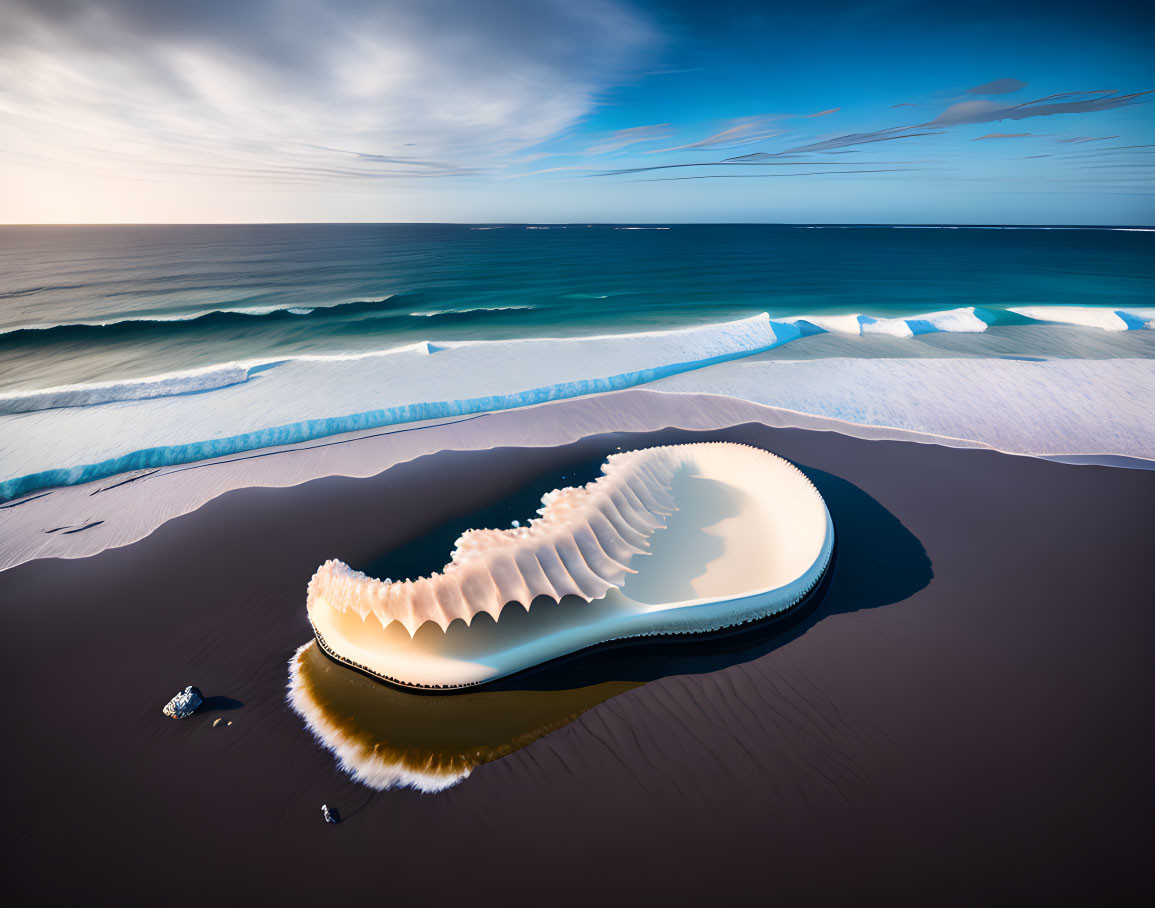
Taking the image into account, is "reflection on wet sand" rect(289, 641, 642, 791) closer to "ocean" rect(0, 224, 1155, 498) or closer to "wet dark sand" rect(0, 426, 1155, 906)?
"wet dark sand" rect(0, 426, 1155, 906)

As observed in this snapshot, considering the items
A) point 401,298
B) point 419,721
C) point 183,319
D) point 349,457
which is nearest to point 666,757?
point 419,721

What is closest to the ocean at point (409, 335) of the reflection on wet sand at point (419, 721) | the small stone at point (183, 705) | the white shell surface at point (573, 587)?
the white shell surface at point (573, 587)

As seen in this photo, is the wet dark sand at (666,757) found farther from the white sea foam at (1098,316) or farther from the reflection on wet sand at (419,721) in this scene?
the white sea foam at (1098,316)

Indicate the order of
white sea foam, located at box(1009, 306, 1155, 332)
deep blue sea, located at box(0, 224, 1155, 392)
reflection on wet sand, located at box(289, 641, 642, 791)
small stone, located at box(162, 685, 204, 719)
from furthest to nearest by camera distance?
white sea foam, located at box(1009, 306, 1155, 332) → deep blue sea, located at box(0, 224, 1155, 392) → small stone, located at box(162, 685, 204, 719) → reflection on wet sand, located at box(289, 641, 642, 791)

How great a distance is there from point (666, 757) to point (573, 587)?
1363mm

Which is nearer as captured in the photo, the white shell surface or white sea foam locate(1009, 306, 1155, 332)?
the white shell surface

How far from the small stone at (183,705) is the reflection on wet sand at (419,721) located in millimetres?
636

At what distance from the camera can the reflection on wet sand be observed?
340 cm

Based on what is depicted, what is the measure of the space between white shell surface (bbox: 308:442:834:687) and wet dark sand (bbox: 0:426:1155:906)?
1.40 ft

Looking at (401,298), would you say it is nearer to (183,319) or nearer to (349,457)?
(183,319)

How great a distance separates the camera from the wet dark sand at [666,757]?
9.31ft

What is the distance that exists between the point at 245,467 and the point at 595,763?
6.68 m

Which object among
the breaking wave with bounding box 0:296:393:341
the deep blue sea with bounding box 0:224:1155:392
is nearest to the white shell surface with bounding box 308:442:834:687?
the deep blue sea with bounding box 0:224:1155:392

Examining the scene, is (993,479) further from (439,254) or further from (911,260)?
(439,254)
